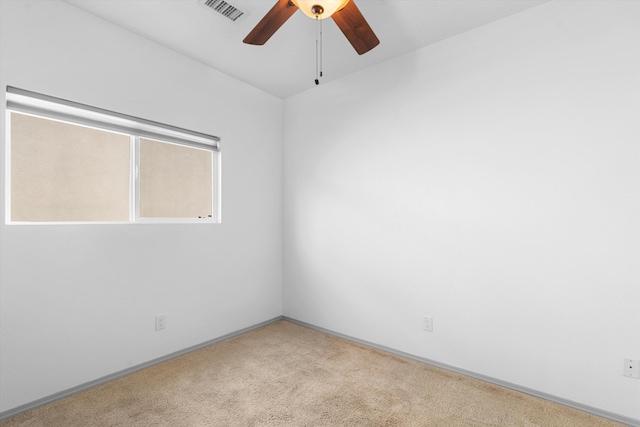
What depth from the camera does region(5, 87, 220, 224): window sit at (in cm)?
202

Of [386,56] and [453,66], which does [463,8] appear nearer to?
[453,66]

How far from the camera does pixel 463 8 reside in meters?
2.16

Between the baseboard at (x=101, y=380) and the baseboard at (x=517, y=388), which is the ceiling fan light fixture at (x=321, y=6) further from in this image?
the baseboard at (x=101, y=380)

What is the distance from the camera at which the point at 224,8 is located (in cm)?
215

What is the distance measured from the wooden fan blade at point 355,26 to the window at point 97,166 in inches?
67.5

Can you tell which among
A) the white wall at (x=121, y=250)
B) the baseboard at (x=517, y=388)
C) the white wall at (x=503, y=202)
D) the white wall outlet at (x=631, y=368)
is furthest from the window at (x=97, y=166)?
the white wall outlet at (x=631, y=368)

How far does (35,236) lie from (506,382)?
3.33 meters

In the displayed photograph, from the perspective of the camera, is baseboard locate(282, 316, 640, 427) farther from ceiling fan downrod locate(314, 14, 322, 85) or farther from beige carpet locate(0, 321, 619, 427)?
ceiling fan downrod locate(314, 14, 322, 85)

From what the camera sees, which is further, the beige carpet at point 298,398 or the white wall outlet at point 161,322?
the white wall outlet at point 161,322

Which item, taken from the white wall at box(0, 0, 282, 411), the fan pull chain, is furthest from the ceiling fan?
the white wall at box(0, 0, 282, 411)

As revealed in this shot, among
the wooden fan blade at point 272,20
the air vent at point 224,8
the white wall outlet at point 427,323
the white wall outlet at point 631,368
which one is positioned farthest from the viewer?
the white wall outlet at point 427,323

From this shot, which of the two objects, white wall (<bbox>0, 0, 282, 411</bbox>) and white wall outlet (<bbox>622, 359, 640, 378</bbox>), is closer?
white wall outlet (<bbox>622, 359, 640, 378</bbox>)

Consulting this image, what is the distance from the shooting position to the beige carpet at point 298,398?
1839 mm

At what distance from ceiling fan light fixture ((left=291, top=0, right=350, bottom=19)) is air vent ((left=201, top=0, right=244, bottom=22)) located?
779mm
